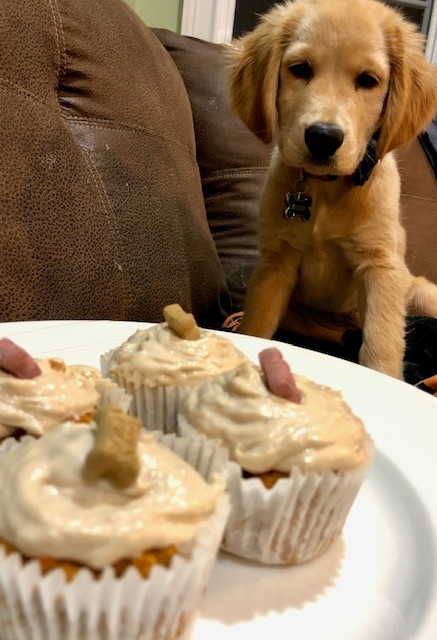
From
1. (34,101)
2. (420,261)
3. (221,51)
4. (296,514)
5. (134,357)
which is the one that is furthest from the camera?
(420,261)

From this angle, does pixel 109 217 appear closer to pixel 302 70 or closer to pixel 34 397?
pixel 302 70

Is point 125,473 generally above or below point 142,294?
above

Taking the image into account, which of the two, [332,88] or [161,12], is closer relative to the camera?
[332,88]

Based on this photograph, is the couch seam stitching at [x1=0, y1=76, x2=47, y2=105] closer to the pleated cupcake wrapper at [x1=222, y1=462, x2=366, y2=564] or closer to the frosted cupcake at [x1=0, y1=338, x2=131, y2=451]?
the frosted cupcake at [x1=0, y1=338, x2=131, y2=451]

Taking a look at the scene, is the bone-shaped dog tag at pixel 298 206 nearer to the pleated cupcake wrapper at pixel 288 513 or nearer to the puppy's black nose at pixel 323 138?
the puppy's black nose at pixel 323 138

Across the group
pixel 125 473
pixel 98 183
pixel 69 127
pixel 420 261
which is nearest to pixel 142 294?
pixel 98 183

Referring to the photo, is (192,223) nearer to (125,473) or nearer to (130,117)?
(130,117)

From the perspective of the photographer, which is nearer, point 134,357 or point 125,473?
point 125,473

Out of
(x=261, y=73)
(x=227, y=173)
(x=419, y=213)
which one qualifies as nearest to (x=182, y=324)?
(x=261, y=73)
